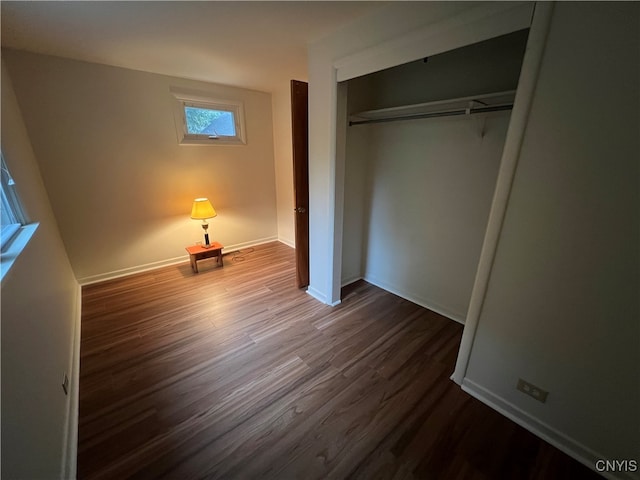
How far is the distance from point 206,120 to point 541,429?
14.5 ft

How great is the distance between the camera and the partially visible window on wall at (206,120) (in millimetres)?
3305

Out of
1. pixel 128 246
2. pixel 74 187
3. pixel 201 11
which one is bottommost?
pixel 128 246

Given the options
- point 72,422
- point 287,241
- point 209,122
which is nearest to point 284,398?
point 72,422

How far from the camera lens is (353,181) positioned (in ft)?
9.25

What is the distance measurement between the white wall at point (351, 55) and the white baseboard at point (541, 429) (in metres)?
1.42

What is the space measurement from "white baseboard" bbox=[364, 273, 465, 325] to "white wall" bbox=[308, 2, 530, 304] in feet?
2.13

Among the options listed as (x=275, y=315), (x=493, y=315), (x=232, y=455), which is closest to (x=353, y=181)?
(x=275, y=315)

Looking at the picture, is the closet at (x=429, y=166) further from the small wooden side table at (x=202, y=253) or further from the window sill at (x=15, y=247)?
the window sill at (x=15, y=247)

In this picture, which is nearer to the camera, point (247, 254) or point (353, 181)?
point (353, 181)

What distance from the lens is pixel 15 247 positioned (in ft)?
4.80

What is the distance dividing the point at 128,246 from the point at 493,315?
3928mm

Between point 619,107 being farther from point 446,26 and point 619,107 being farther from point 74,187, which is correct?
point 74,187

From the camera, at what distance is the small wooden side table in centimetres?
343

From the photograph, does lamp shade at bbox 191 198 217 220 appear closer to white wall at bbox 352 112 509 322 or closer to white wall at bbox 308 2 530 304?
white wall at bbox 308 2 530 304
